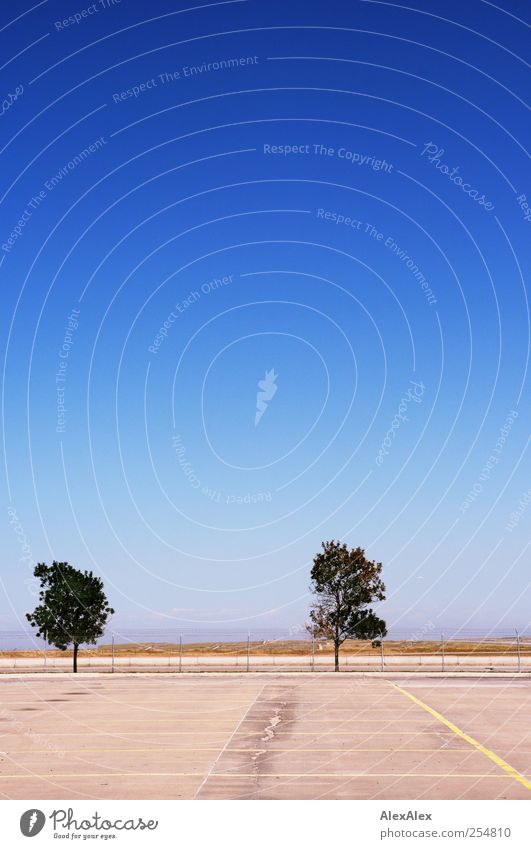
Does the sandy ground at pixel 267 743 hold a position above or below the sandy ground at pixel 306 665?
below

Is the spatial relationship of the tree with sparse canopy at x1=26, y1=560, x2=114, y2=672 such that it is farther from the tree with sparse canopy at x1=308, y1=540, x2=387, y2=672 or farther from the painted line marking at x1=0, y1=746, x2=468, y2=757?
the painted line marking at x1=0, y1=746, x2=468, y2=757

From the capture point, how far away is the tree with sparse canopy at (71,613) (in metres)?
56.8

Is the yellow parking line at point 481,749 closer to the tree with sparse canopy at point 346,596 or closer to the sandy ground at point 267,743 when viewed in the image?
the sandy ground at point 267,743

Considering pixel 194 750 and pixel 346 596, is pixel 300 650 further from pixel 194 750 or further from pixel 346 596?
pixel 194 750

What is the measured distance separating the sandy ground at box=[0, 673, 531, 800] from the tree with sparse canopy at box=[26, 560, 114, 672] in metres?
17.7

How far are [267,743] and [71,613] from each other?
1508 inches

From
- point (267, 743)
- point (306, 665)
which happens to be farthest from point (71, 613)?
point (267, 743)

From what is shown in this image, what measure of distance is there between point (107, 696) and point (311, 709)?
34.6 feet

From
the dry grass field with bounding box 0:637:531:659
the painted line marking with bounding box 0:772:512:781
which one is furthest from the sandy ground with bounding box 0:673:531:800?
the dry grass field with bounding box 0:637:531:659

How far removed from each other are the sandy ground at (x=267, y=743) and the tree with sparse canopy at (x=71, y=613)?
17.7 meters

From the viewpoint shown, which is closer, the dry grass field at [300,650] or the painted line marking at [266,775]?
the painted line marking at [266,775]

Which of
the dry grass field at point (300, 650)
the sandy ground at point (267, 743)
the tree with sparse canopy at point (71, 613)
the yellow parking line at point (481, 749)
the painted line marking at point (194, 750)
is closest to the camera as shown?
the sandy ground at point (267, 743)

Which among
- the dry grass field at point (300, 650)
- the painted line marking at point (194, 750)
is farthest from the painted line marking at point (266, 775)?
the dry grass field at point (300, 650)
